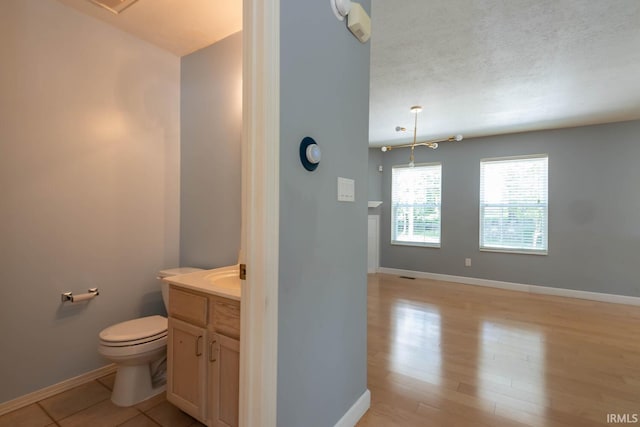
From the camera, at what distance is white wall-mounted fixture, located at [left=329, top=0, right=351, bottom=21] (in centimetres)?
140

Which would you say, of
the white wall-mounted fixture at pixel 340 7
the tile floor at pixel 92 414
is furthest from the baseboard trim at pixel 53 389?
the white wall-mounted fixture at pixel 340 7

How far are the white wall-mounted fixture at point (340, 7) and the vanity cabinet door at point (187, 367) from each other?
1.74m

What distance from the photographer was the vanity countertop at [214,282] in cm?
146

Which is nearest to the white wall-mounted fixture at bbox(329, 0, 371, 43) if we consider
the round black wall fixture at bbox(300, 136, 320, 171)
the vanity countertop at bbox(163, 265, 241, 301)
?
the round black wall fixture at bbox(300, 136, 320, 171)

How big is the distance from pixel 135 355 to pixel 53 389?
74 cm

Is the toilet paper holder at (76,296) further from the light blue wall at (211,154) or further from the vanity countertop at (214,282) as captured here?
the vanity countertop at (214,282)

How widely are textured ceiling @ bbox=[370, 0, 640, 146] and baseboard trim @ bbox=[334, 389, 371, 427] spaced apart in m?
2.49

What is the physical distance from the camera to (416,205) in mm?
5605

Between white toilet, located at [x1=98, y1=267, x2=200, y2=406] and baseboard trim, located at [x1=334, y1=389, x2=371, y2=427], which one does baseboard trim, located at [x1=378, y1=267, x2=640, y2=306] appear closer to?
baseboard trim, located at [x1=334, y1=389, x2=371, y2=427]

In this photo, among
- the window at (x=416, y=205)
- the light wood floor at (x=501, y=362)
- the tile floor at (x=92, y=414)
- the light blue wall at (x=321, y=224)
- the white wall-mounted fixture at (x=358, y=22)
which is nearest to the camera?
the light blue wall at (x=321, y=224)

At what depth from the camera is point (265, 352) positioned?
1.11 meters

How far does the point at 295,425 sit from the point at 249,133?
123 centimetres

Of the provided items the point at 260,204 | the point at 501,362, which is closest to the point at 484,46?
the point at 260,204

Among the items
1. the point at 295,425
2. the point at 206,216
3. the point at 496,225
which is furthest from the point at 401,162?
the point at 295,425
